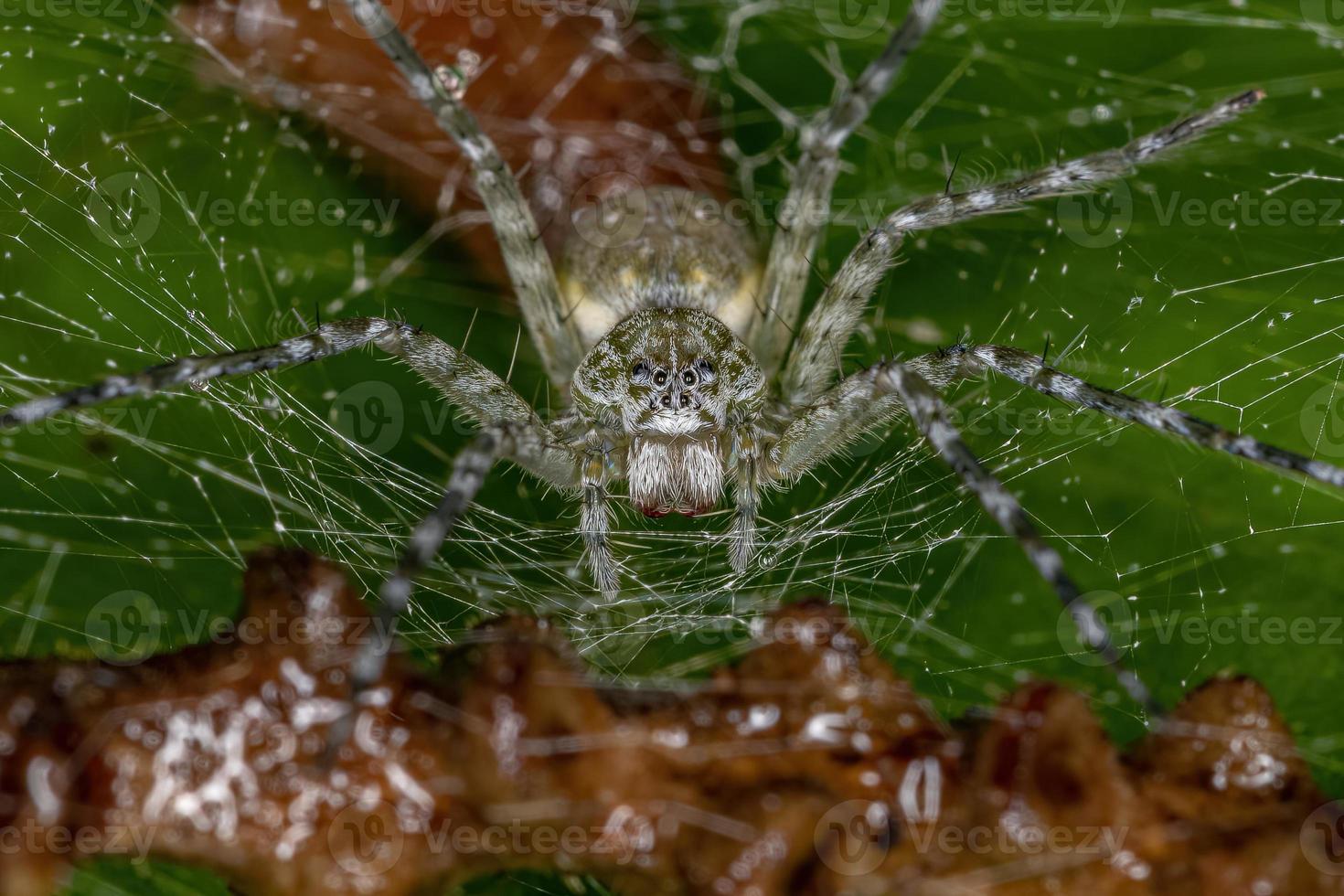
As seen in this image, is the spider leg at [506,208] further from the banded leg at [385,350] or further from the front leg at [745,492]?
the front leg at [745,492]

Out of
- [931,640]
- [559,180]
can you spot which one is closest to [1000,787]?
[931,640]

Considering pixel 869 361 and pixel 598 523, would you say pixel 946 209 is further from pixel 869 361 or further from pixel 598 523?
pixel 598 523

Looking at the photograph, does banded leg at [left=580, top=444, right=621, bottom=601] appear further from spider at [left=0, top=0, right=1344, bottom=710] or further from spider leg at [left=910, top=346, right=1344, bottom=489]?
spider leg at [left=910, top=346, right=1344, bottom=489]

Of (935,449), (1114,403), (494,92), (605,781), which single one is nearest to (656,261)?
(494,92)

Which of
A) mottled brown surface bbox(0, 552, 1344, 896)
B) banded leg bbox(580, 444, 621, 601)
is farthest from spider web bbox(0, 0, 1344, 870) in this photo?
mottled brown surface bbox(0, 552, 1344, 896)

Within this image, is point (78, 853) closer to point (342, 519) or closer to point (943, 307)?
point (342, 519)
